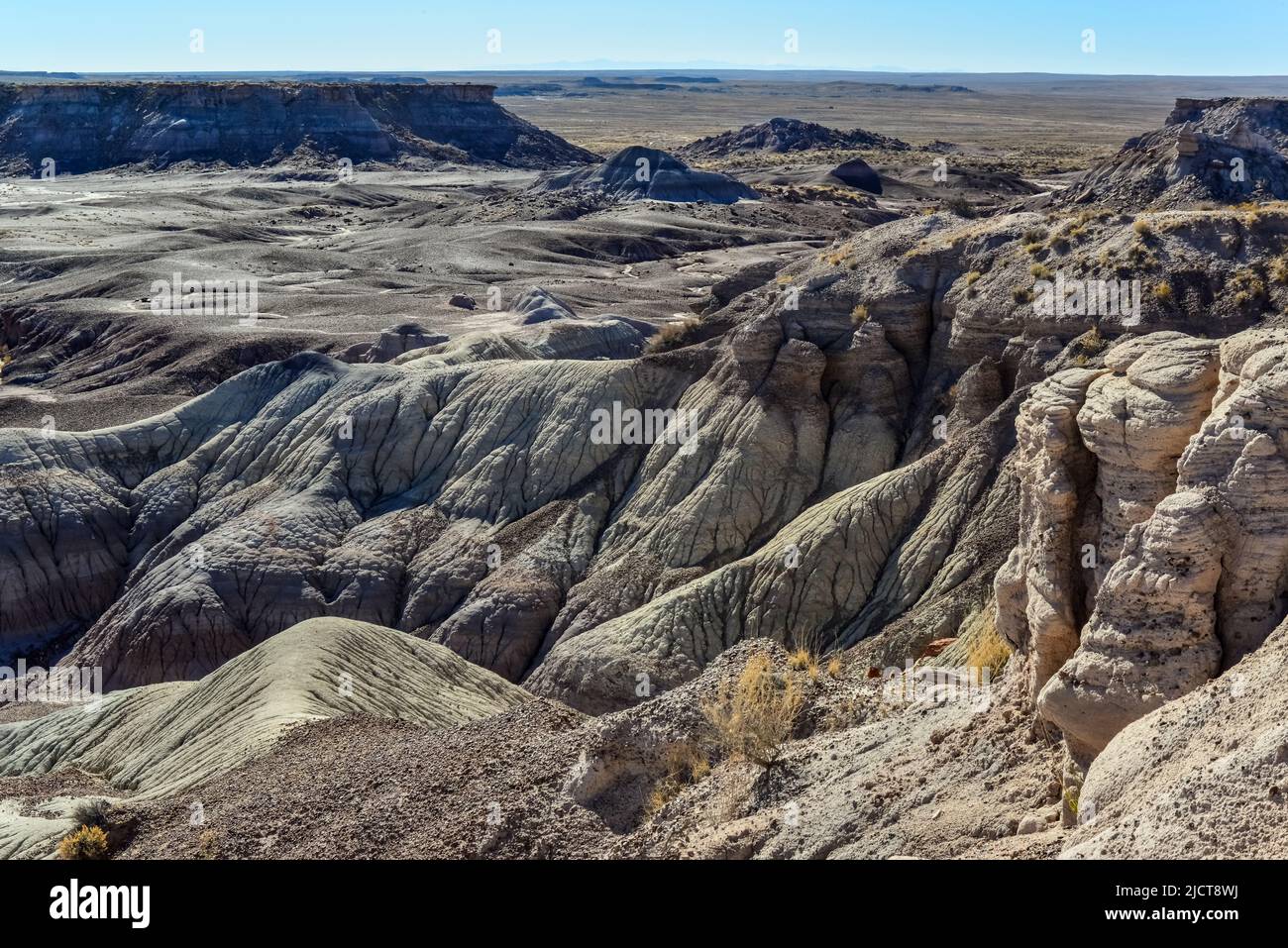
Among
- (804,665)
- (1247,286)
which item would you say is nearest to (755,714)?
(804,665)

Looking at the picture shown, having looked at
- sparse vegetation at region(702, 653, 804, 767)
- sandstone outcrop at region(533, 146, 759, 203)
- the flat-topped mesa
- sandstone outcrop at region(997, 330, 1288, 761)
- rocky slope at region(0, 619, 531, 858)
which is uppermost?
the flat-topped mesa

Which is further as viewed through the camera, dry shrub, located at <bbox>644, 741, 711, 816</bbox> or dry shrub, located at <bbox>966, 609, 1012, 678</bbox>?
dry shrub, located at <bbox>966, 609, 1012, 678</bbox>

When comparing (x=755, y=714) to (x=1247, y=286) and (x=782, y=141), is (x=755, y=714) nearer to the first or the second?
(x=1247, y=286)

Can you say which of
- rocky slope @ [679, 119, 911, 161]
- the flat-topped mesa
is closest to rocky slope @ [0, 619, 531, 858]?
the flat-topped mesa

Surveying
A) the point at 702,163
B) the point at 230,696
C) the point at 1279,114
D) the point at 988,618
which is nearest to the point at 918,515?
the point at 988,618

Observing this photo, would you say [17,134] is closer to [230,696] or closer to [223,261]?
[223,261]

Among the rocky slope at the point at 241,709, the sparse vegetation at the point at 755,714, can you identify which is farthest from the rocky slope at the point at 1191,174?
the sparse vegetation at the point at 755,714

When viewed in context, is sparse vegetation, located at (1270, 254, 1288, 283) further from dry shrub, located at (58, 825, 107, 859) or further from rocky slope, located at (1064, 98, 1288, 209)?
dry shrub, located at (58, 825, 107, 859)
